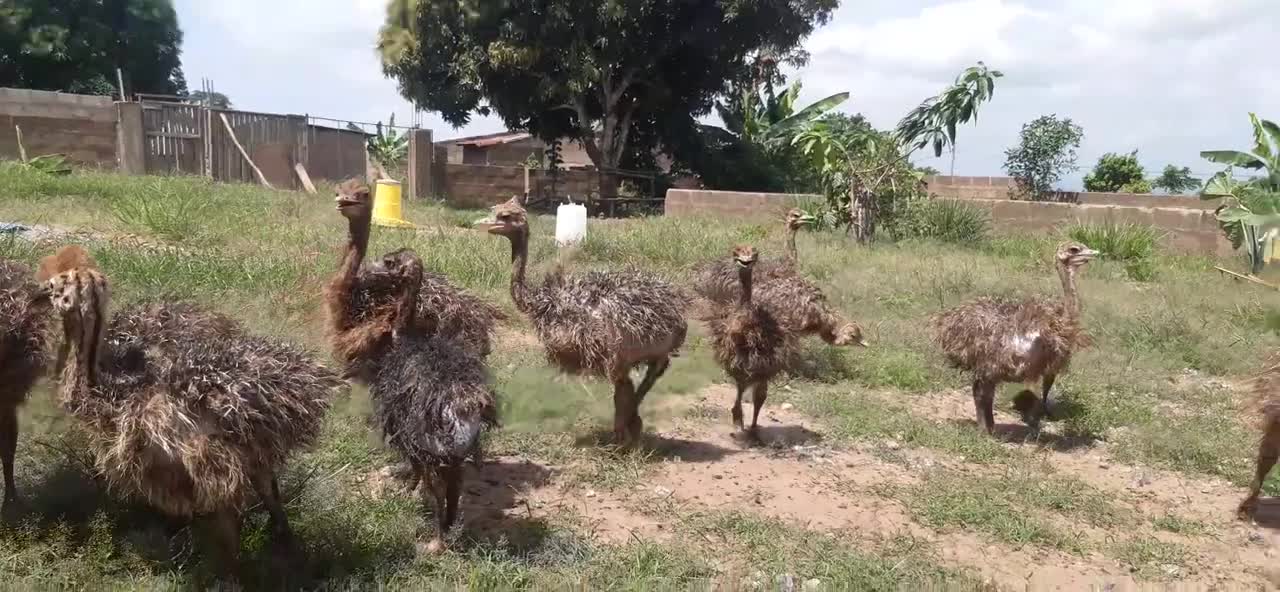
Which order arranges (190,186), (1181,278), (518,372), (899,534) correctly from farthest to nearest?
(190,186) → (1181,278) → (518,372) → (899,534)

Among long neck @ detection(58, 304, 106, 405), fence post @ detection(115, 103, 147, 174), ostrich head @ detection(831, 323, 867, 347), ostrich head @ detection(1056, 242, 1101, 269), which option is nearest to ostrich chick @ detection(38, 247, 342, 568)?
long neck @ detection(58, 304, 106, 405)

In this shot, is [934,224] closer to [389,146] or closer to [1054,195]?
[1054,195]

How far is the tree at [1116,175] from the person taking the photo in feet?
91.9

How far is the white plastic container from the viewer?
12078mm

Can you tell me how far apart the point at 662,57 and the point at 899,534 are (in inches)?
696

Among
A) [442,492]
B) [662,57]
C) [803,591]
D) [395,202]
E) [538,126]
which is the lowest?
[803,591]

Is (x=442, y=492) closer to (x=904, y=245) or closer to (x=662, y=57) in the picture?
(x=904, y=245)

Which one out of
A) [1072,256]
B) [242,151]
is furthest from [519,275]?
[242,151]

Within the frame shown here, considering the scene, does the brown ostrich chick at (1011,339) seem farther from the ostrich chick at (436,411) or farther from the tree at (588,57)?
the tree at (588,57)

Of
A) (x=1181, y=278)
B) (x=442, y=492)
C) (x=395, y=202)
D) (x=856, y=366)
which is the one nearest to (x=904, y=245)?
(x=1181, y=278)

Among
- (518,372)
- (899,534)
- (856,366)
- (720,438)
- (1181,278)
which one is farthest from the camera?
(1181,278)

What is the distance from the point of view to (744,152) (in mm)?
24375

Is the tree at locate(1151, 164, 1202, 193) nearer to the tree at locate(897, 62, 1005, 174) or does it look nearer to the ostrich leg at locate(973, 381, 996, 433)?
the tree at locate(897, 62, 1005, 174)

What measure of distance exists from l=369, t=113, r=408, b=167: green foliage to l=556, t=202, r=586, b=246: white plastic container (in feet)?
51.9
